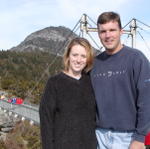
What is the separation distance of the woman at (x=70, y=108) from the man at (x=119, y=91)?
3.8 inches

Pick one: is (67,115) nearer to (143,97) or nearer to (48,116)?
(48,116)

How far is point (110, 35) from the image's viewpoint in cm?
342

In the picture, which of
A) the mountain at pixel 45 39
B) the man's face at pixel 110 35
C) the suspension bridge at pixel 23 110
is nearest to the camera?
the man's face at pixel 110 35

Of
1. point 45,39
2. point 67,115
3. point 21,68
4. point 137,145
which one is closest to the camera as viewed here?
point 137,145

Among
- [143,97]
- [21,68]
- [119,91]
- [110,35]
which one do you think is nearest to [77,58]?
[110,35]

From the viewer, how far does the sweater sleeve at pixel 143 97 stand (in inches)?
129

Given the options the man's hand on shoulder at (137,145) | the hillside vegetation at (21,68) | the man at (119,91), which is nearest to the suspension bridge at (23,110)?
the man at (119,91)

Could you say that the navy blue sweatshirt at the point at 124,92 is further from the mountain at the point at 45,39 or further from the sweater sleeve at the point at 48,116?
the mountain at the point at 45,39

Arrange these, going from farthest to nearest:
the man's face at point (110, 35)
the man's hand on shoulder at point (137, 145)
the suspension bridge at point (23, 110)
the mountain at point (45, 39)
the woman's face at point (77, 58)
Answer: the mountain at point (45, 39)
the suspension bridge at point (23, 110)
the woman's face at point (77, 58)
the man's face at point (110, 35)
the man's hand on shoulder at point (137, 145)

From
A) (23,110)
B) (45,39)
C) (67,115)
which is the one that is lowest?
(23,110)

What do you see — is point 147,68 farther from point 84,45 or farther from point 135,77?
point 84,45

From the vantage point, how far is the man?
3.28m

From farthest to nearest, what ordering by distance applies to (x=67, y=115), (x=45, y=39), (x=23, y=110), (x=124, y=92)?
(x=45, y=39)
(x=23, y=110)
(x=67, y=115)
(x=124, y=92)

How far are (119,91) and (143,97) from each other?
22 cm
